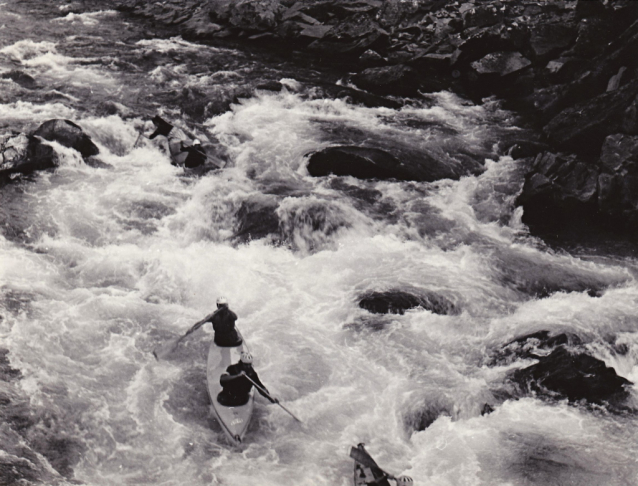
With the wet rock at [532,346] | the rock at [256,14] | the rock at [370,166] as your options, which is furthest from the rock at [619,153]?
the rock at [256,14]

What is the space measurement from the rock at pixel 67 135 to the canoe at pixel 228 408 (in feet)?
24.2

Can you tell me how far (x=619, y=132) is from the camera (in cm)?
1321

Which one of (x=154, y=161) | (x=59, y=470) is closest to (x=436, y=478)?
Result: (x=59, y=470)

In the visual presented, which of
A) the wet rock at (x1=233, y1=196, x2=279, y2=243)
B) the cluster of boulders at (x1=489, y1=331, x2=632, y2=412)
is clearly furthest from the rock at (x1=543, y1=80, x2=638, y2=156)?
the wet rock at (x1=233, y1=196, x2=279, y2=243)

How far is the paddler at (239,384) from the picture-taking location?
27.7ft

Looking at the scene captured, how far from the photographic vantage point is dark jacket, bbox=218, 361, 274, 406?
8.52m

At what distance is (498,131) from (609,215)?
4.64m

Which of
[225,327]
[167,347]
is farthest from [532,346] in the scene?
[167,347]

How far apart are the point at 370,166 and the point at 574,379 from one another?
6.85 metres

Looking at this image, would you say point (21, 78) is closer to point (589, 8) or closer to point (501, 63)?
point (501, 63)

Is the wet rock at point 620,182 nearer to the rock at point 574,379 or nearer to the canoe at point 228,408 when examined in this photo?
the rock at point 574,379

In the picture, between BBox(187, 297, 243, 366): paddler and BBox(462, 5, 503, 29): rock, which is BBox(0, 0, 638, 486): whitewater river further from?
BBox(462, 5, 503, 29): rock

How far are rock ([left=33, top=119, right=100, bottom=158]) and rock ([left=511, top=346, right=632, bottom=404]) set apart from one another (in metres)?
10.4

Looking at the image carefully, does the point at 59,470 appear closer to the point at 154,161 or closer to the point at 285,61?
the point at 154,161
